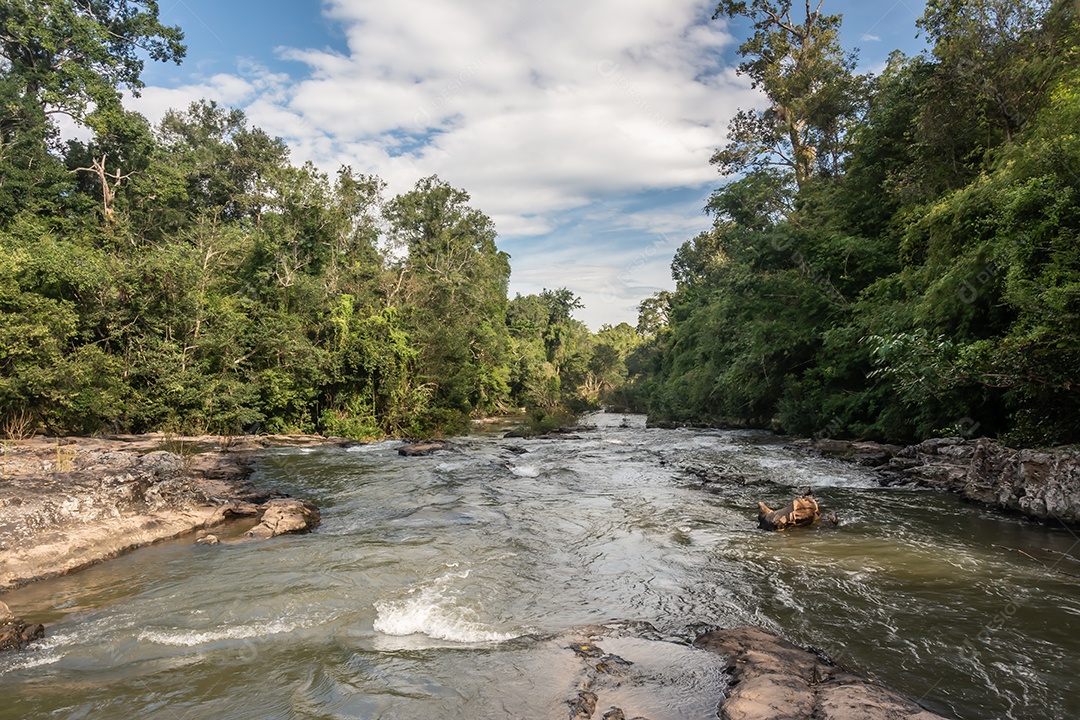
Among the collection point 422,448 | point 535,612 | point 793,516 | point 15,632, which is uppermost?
point 793,516

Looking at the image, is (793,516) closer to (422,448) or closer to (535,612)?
(535,612)

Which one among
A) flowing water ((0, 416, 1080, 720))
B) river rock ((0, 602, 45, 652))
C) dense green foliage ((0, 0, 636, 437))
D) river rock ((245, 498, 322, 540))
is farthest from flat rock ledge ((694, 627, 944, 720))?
dense green foliage ((0, 0, 636, 437))

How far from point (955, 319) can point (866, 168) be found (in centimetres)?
915

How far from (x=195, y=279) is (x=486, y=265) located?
23.7 m

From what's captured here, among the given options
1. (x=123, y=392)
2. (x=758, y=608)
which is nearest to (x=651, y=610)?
(x=758, y=608)

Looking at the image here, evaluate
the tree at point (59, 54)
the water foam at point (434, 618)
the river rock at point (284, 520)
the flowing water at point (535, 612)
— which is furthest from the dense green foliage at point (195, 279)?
the water foam at point (434, 618)

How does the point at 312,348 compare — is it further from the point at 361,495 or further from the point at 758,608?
the point at 758,608

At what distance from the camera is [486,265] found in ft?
136

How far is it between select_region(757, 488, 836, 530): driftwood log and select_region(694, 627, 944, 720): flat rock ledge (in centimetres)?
406

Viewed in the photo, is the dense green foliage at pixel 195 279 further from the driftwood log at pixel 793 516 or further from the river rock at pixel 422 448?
the driftwood log at pixel 793 516

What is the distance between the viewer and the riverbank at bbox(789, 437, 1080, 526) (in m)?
7.75

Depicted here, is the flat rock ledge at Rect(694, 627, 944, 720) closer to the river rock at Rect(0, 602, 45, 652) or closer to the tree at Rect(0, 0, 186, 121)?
the river rock at Rect(0, 602, 45, 652)

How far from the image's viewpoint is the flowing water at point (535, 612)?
387 centimetres

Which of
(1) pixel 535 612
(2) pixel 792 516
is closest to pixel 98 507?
(1) pixel 535 612
